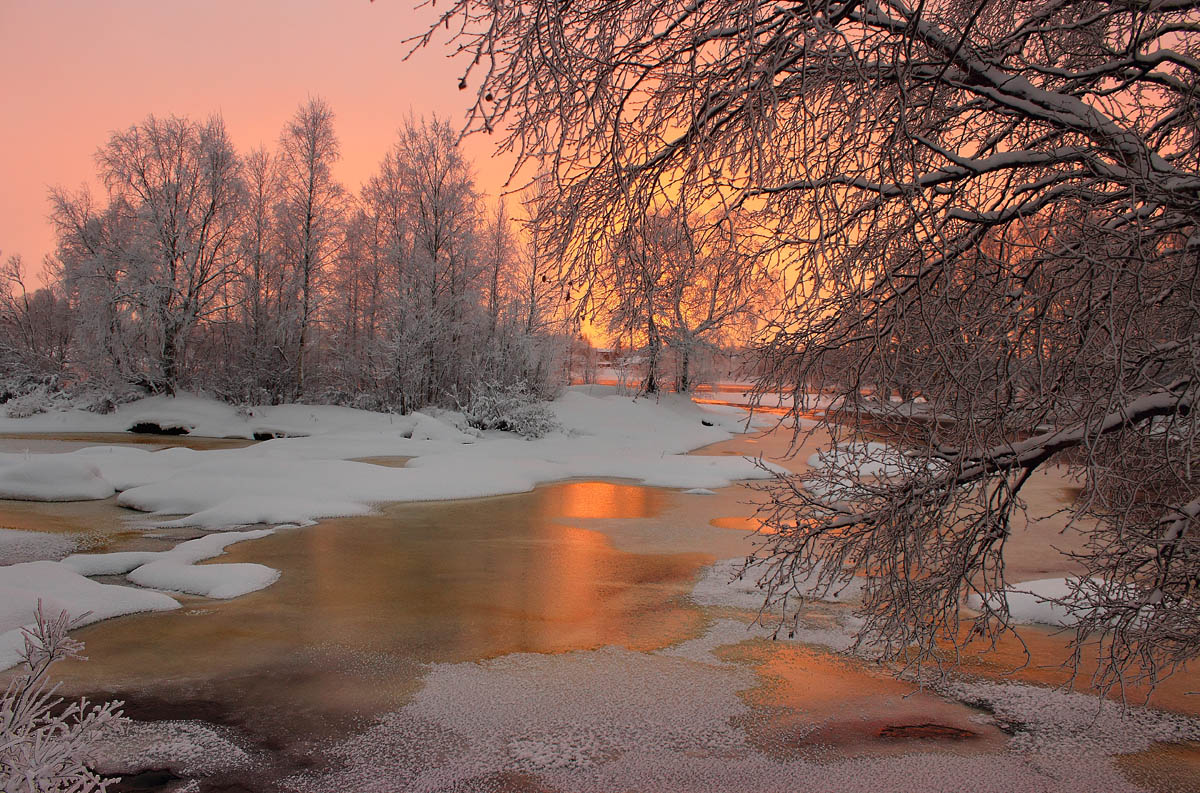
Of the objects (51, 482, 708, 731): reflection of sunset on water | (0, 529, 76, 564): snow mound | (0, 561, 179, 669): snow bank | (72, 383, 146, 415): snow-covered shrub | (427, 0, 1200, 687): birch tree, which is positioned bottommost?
(51, 482, 708, 731): reflection of sunset on water

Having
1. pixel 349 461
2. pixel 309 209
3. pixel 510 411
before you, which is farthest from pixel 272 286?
pixel 349 461

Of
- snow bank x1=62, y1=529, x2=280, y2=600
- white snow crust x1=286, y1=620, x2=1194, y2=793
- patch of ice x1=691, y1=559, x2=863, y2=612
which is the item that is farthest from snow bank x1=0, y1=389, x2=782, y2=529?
white snow crust x1=286, y1=620, x2=1194, y2=793

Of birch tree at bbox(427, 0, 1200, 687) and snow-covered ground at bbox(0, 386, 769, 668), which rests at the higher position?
birch tree at bbox(427, 0, 1200, 687)

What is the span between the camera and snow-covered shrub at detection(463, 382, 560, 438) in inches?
924

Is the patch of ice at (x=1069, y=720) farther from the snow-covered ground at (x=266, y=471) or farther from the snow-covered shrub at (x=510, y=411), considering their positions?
the snow-covered shrub at (x=510, y=411)

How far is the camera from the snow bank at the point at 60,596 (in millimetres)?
6410

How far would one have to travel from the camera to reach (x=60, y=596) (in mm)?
6934

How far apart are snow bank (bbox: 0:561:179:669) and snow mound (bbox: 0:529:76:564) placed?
1296 mm

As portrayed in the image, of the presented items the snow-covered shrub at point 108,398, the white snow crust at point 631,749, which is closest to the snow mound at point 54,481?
the white snow crust at point 631,749

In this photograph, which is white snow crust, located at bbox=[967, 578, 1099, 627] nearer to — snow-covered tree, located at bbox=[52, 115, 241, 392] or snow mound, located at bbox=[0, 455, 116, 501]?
snow mound, located at bbox=[0, 455, 116, 501]

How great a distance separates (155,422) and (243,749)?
22.5 meters

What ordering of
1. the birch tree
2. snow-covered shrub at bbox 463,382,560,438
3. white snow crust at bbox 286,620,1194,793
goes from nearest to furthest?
1. the birch tree
2. white snow crust at bbox 286,620,1194,793
3. snow-covered shrub at bbox 463,382,560,438

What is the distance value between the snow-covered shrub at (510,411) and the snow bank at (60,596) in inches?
625

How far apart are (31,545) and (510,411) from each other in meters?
15.1
